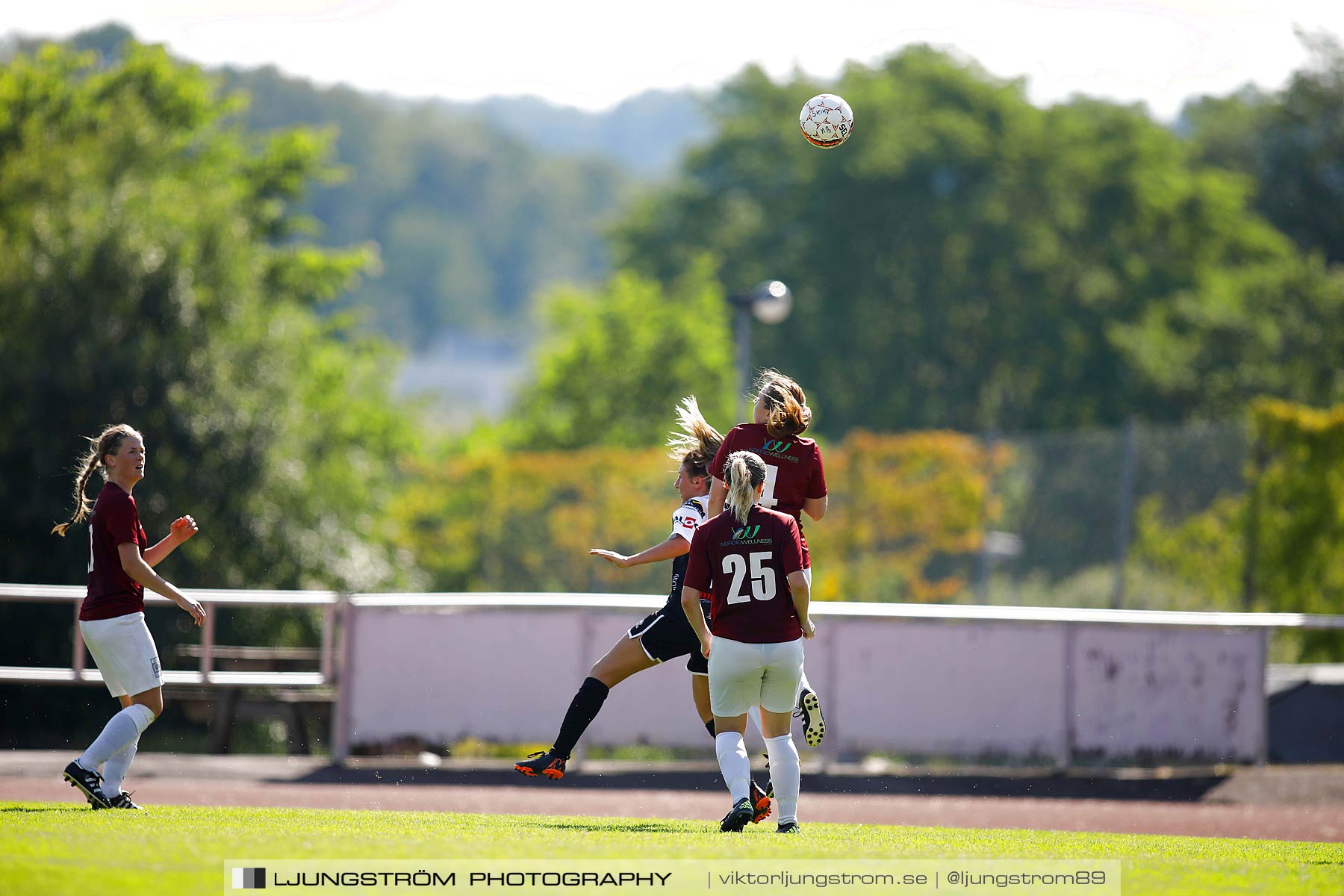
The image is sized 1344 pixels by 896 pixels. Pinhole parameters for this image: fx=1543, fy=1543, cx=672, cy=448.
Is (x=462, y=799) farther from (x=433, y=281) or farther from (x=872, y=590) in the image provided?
(x=433, y=281)

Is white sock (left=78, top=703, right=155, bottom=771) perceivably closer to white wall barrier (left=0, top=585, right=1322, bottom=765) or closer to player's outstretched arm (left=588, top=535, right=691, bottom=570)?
player's outstretched arm (left=588, top=535, right=691, bottom=570)

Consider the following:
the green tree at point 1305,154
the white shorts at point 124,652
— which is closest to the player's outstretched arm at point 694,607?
the white shorts at point 124,652

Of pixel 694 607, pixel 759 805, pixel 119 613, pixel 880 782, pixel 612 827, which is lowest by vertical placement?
pixel 880 782

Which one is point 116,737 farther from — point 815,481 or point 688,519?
point 815,481

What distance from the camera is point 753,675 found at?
294 inches

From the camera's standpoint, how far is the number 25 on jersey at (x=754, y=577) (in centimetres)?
739

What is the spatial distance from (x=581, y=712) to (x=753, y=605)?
1672mm

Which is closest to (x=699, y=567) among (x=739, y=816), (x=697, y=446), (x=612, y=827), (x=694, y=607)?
(x=694, y=607)

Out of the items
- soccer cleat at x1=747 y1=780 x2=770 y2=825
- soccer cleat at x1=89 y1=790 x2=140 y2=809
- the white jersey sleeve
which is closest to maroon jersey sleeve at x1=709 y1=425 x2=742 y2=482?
the white jersey sleeve

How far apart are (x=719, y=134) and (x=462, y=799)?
157 ft

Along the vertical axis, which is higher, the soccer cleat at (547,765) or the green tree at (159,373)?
the green tree at (159,373)

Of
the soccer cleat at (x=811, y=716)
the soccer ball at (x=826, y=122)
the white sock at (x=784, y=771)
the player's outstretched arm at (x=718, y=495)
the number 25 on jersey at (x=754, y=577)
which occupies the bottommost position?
the white sock at (x=784, y=771)

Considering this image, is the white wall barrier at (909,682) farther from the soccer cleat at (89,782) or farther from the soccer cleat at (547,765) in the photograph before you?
the soccer cleat at (89,782)

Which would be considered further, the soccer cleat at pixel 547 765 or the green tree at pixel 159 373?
the green tree at pixel 159 373
